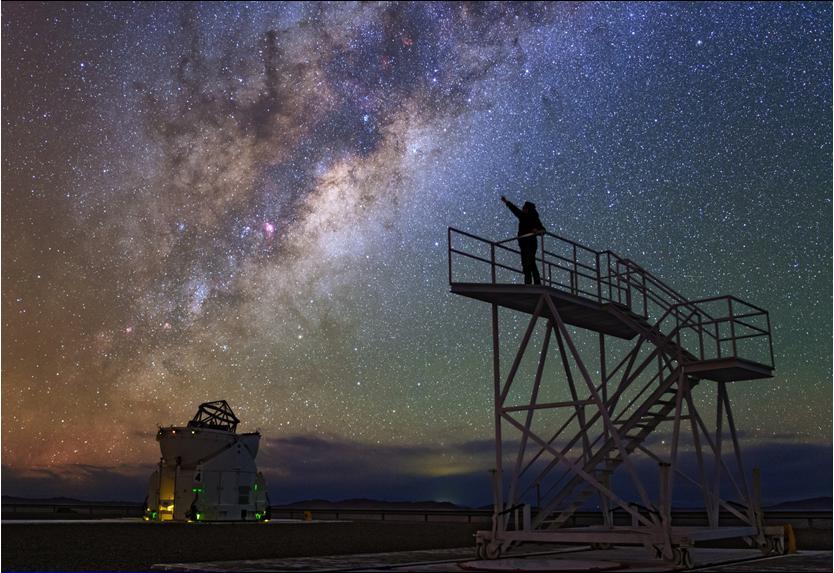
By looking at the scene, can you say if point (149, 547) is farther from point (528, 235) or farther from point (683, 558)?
point (683, 558)

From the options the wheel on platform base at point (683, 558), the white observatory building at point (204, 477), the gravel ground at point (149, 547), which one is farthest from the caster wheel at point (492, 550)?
the white observatory building at point (204, 477)

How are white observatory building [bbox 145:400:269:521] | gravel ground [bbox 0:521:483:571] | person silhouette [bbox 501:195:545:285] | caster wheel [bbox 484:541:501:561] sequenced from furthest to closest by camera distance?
white observatory building [bbox 145:400:269:521], person silhouette [bbox 501:195:545:285], caster wheel [bbox 484:541:501:561], gravel ground [bbox 0:521:483:571]

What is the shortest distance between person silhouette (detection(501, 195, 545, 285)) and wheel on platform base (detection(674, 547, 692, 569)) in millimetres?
7137

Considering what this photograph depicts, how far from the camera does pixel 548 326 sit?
21.6 metres

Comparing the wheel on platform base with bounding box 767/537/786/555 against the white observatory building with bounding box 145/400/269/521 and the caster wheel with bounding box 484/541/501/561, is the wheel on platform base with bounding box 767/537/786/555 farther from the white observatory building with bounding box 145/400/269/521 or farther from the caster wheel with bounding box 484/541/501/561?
the white observatory building with bounding box 145/400/269/521

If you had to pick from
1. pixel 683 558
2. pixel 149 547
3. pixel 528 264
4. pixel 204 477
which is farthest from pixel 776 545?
pixel 204 477

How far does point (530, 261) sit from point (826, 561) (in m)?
9.70

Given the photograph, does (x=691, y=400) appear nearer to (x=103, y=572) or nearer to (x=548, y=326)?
(x=548, y=326)

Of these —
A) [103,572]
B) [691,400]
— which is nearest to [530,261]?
[691,400]

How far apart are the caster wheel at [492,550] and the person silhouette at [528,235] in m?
6.41

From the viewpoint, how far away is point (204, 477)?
4706 centimetres

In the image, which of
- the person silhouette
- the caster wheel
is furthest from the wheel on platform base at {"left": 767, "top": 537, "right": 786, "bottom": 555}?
the person silhouette

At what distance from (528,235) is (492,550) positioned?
304 inches

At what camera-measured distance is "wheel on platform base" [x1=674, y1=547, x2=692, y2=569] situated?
17688 mm
